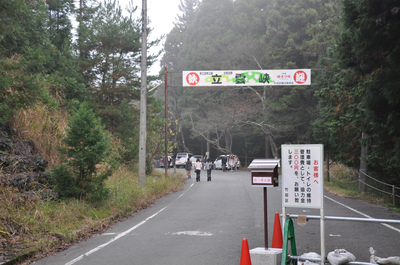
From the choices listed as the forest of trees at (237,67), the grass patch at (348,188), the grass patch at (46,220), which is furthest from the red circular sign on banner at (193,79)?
the grass patch at (46,220)

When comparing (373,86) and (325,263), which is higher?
(373,86)

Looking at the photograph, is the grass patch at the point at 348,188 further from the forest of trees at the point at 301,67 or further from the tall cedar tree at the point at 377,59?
the tall cedar tree at the point at 377,59

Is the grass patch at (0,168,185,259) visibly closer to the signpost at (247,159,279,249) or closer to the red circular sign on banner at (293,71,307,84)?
the signpost at (247,159,279,249)

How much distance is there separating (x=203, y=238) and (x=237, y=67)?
126 ft

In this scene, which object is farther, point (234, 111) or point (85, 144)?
point (234, 111)

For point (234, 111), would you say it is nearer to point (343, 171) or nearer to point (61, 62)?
point (343, 171)

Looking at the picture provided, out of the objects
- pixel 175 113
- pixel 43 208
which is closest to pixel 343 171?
pixel 43 208

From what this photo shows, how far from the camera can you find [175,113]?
60.6 metres

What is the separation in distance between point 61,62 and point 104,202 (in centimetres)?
1412

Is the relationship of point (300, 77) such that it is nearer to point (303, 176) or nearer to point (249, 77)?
point (249, 77)

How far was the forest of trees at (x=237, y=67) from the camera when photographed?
12430 millimetres

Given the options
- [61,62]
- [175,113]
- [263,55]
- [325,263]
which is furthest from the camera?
[175,113]

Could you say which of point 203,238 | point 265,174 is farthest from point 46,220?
point 265,174

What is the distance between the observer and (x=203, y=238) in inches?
365
